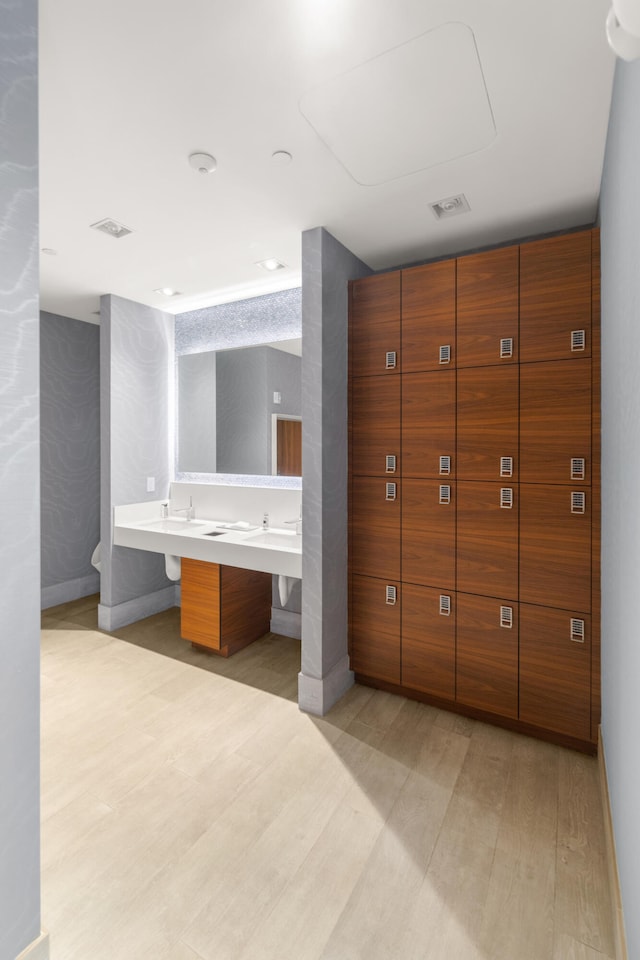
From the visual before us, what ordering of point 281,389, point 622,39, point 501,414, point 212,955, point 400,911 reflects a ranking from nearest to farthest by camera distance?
point 622,39
point 212,955
point 400,911
point 501,414
point 281,389

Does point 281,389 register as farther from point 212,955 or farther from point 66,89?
point 212,955

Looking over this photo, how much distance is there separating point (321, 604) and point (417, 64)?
219 centimetres

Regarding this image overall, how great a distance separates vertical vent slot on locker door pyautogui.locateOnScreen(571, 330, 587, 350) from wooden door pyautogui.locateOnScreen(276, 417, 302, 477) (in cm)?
171

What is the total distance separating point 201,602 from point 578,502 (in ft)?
7.68

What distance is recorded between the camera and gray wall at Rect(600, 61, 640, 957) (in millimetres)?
1086

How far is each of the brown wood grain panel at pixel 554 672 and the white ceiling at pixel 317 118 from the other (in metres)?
1.93

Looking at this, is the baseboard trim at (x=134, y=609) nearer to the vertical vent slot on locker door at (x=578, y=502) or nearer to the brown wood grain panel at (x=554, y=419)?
the brown wood grain panel at (x=554, y=419)

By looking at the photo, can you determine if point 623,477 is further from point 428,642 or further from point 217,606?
point 217,606

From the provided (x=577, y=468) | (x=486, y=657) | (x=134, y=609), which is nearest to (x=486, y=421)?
(x=577, y=468)

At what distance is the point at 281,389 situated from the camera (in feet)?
10.8

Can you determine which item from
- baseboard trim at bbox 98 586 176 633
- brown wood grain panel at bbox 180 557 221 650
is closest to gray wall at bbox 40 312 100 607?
baseboard trim at bbox 98 586 176 633

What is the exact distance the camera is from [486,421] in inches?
91.5

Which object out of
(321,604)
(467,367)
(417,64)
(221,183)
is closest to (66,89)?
(221,183)

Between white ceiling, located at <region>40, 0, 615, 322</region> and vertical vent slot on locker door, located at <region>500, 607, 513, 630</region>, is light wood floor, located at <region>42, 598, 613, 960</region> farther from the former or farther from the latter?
white ceiling, located at <region>40, 0, 615, 322</region>
